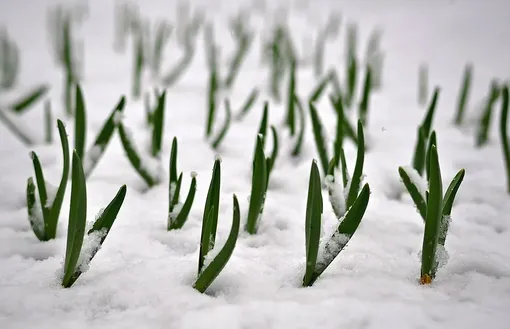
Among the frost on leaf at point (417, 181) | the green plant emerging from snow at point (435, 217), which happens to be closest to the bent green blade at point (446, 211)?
the green plant emerging from snow at point (435, 217)

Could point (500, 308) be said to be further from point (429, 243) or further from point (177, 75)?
point (177, 75)

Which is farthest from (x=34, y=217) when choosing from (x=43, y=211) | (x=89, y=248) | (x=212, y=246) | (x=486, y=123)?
(x=486, y=123)

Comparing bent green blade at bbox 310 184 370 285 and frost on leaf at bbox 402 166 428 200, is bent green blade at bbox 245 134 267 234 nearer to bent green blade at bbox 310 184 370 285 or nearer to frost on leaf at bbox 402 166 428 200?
bent green blade at bbox 310 184 370 285

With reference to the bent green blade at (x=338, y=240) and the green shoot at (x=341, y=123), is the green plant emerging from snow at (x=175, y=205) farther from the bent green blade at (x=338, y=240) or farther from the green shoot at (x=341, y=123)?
the green shoot at (x=341, y=123)

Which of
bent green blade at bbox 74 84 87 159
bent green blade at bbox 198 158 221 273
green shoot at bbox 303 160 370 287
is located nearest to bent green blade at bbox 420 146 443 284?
green shoot at bbox 303 160 370 287

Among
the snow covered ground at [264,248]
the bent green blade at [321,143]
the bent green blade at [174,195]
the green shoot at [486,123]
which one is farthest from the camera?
the green shoot at [486,123]

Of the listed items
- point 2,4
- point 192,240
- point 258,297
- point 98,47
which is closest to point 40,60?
point 98,47
